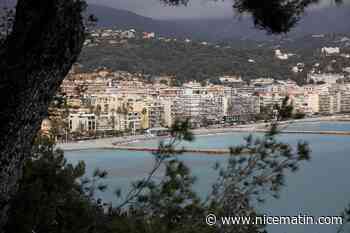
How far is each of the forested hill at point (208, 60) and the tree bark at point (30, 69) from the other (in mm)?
30363

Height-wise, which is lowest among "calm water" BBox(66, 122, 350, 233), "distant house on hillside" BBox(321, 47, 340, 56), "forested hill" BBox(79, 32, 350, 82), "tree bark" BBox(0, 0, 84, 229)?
"calm water" BBox(66, 122, 350, 233)

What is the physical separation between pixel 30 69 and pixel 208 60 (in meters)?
41.0

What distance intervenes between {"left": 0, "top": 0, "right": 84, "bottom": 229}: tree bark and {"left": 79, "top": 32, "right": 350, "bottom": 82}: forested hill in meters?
30.4

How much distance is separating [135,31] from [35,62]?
43.0 m

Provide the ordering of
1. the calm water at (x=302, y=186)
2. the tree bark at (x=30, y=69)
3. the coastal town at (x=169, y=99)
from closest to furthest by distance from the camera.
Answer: the tree bark at (x=30, y=69) < the calm water at (x=302, y=186) < the coastal town at (x=169, y=99)

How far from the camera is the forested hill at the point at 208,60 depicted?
37188 mm

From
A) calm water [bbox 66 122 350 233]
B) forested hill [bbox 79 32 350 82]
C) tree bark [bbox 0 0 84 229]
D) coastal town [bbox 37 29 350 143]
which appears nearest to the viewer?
tree bark [bbox 0 0 84 229]

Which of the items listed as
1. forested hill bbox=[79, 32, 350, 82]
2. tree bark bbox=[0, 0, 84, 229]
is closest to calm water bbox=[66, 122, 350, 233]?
tree bark bbox=[0, 0, 84, 229]

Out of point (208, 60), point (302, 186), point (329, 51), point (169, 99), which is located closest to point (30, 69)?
point (302, 186)

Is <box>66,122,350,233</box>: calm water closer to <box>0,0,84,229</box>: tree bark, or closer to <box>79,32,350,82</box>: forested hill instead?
<box>0,0,84,229</box>: tree bark

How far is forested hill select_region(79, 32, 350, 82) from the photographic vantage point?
37.2 metres

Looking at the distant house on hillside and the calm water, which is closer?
the calm water

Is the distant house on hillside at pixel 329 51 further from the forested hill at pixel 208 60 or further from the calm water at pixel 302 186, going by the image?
the calm water at pixel 302 186

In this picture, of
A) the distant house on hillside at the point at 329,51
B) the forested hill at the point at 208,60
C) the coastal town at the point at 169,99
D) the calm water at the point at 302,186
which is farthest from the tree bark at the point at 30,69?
the distant house on hillside at the point at 329,51
